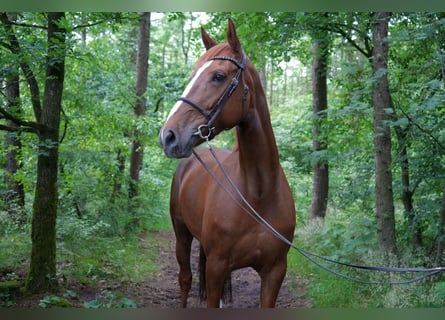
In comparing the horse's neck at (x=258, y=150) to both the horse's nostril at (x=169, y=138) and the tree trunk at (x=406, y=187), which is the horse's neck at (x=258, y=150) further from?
the tree trunk at (x=406, y=187)

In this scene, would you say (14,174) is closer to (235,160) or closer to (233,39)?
(235,160)

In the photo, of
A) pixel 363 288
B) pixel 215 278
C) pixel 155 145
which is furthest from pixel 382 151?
pixel 155 145

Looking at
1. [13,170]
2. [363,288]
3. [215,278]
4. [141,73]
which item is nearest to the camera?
[215,278]

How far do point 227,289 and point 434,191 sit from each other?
2.86 metres

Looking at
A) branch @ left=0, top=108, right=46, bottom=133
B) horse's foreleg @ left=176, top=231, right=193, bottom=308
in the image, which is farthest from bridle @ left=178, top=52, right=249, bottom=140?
horse's foreleg @ left=176, top=231, right=193, bottom=308

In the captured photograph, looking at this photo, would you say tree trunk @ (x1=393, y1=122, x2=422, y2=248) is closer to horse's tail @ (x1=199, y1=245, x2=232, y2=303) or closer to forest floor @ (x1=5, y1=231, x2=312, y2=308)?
forest floor @ (x1=5, y1=231, x2=312, y2=308)

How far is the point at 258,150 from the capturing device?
→ 296cm

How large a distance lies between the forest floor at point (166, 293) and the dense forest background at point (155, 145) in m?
0.17

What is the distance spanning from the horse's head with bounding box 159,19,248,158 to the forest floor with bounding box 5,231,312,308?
2155mm

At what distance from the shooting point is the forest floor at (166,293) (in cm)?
439

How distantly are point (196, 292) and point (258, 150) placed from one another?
3.05 meters

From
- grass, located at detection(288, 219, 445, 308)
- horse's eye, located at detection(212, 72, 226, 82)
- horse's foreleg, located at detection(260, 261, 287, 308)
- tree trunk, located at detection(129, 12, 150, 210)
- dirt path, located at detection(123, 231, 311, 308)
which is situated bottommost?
dirt path, located at detection(123, 231, 311, 308)

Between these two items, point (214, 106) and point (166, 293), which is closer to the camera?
point (214, 106)

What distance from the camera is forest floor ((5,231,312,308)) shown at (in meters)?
4.39
